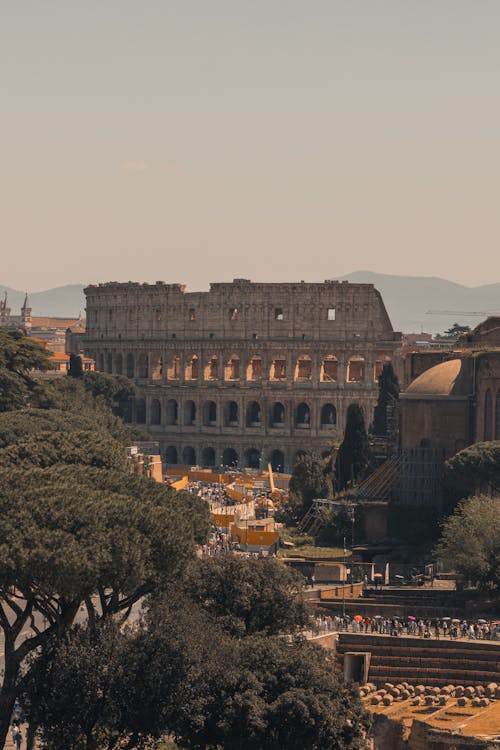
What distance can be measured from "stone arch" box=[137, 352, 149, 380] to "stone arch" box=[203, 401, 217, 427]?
25.9ft

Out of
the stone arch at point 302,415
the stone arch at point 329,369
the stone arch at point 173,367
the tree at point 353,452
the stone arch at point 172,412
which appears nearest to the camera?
the tree at point 353,452

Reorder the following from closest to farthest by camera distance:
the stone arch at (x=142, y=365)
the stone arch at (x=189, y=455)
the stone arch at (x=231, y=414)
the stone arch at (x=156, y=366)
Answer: the stone arch at (x=189, y=455)
the stone arch at (x=231, y=414)
the stone arch at (x=156, y=366)
the stone arch at (x=142, y=365)

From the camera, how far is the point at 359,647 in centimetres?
6900

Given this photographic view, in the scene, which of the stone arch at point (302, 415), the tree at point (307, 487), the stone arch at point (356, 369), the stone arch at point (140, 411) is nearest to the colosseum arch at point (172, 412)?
the stone arch at point (140, 411)

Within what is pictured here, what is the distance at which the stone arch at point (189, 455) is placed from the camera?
170125 mm

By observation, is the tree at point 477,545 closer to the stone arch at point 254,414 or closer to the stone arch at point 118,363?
the stone arch at point 254,414

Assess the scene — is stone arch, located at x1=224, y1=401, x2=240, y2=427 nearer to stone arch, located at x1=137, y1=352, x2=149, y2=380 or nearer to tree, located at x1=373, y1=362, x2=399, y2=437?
stone arch, located at x1=137, y1=352, x2=149, y2=380

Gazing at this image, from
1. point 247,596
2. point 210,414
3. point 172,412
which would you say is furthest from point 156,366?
point 247,596

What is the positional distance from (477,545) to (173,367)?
103 meters

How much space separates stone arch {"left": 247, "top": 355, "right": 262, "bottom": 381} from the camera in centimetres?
17188

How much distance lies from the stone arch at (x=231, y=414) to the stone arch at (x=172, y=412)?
15.6ft

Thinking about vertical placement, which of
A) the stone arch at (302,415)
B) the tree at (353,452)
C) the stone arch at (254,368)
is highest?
the stone arch at (254,368)

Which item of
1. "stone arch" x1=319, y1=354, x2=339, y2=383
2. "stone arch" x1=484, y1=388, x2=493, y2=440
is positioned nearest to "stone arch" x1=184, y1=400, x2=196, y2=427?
"stone arch" x1=319, y1=354, x2=339, y2=383

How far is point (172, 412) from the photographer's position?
174875mm
